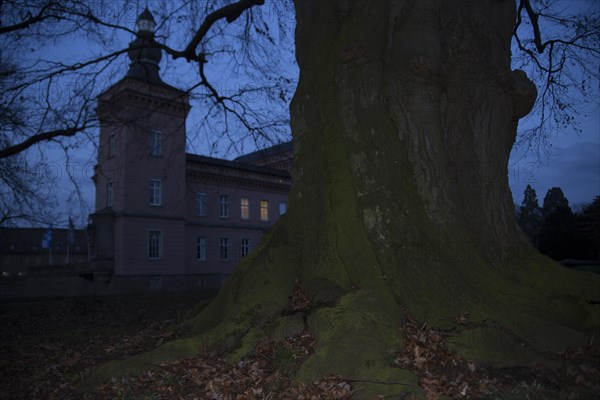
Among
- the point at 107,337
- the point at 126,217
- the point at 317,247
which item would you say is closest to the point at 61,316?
the point at 107,337

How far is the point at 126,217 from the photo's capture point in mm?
34219

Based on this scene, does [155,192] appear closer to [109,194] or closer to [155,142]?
[109,194]

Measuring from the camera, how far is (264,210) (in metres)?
48.4

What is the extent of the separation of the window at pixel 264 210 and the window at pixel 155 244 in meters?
13.7

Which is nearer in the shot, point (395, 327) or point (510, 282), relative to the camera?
point (395, 327)

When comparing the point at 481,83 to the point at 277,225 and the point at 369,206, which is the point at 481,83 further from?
the point at 277,225

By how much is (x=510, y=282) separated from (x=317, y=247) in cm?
219

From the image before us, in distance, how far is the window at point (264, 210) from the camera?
4815 cm

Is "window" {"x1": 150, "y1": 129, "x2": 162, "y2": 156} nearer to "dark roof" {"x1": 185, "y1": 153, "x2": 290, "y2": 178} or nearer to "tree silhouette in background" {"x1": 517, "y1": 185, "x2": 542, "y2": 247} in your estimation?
"dark roof" {"x1": 185, "y1": 153, "x2": 290, "y2": 178}

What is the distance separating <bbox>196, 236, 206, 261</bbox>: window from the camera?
40.9 m

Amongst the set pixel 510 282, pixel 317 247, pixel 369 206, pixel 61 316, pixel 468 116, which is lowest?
pixel 61 316

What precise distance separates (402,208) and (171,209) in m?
33.7

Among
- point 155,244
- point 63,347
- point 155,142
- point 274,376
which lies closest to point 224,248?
point 155,244

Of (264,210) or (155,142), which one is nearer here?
(155,142)
